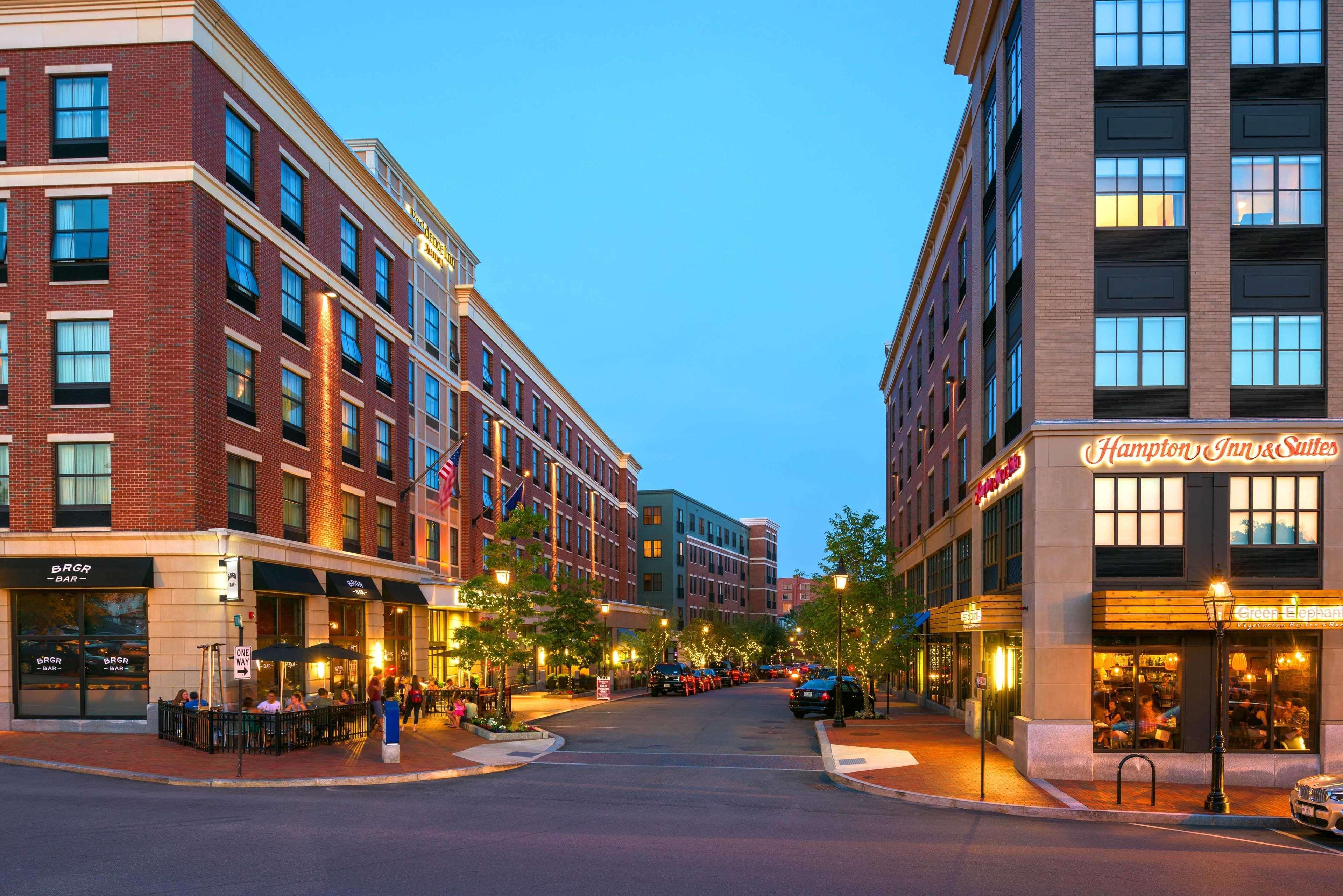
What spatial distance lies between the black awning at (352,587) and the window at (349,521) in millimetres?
1174

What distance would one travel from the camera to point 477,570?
2218 inches

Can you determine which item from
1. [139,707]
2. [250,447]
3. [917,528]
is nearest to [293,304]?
[250,447]

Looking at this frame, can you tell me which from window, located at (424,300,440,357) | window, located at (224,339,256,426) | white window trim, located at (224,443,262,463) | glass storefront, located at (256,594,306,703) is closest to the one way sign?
glass storefront, located at (256,594,306,703)

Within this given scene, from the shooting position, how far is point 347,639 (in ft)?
128

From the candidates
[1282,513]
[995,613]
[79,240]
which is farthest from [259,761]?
[1282,513]

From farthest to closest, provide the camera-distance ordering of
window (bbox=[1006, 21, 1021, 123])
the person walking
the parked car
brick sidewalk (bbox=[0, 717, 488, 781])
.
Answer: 1. the person walking
2. window (bbox=[1006, 21, 1021, 123])
3. brick sidewalk (bbox=[0, 717, 488, 781])
4. the parked car

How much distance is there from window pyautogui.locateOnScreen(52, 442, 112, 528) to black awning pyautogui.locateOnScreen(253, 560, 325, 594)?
4.11 m

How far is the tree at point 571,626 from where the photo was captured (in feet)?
153

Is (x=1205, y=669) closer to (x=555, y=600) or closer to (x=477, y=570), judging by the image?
(x=555, y=600)

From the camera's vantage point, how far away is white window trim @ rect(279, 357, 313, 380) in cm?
3481

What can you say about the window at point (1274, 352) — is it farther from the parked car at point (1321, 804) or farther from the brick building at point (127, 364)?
the brick building at point (127, 364)

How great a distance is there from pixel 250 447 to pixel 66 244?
23.7 feet

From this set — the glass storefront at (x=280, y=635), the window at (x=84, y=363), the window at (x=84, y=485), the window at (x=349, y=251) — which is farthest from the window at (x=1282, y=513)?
the window at (x=349, y=251)

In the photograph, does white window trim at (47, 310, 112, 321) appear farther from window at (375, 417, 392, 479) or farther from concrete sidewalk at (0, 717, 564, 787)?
window at (375, 417, 392, 479)
